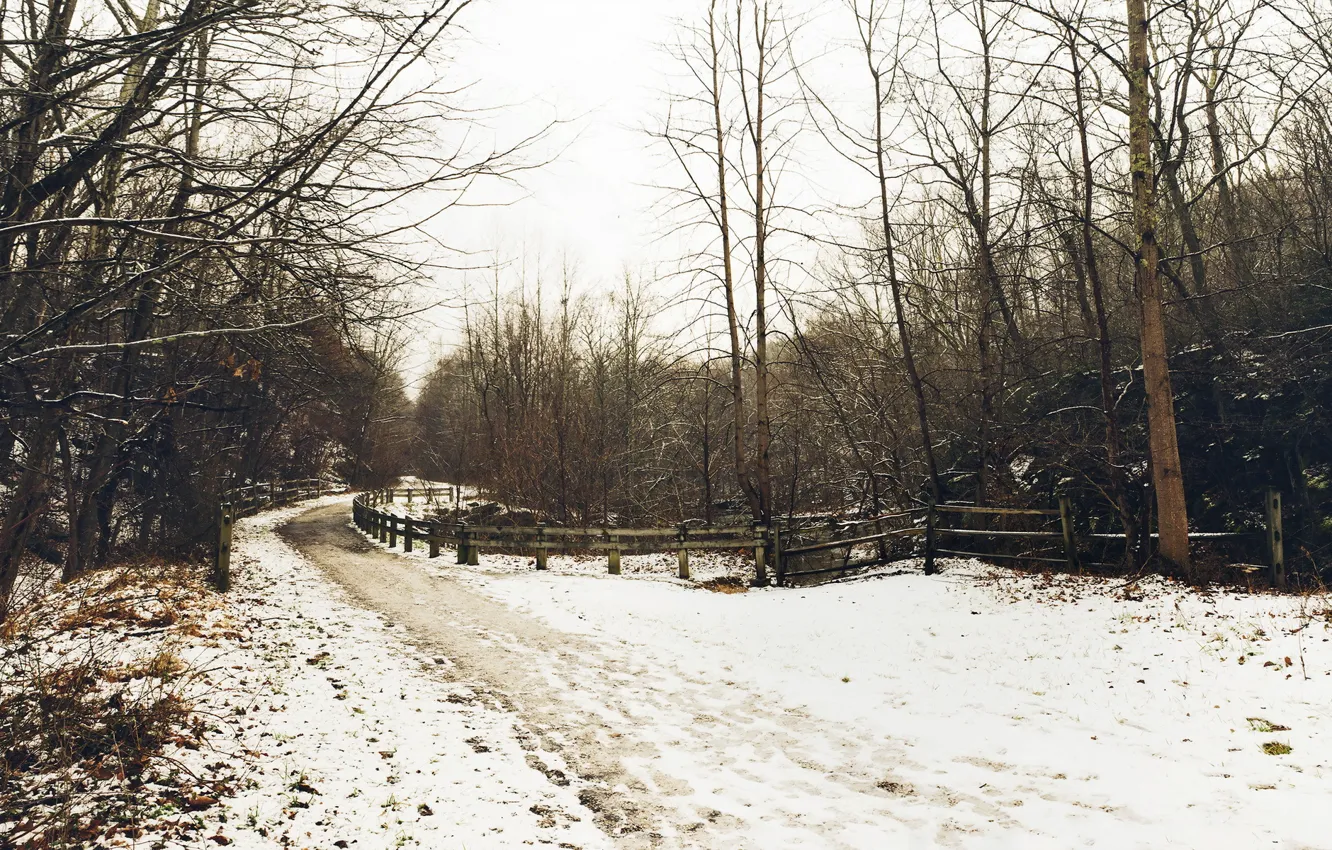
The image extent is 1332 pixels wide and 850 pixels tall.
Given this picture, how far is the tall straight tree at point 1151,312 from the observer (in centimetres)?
1018

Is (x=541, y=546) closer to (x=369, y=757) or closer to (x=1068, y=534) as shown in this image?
(x=369, y=757)

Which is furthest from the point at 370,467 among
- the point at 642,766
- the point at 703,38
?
the point at 642,766

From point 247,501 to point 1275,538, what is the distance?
30101 mm

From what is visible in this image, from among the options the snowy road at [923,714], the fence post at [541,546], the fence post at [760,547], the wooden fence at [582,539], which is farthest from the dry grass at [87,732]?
the fence post at [760,547]

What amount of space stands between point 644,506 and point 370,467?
30150 millimetres

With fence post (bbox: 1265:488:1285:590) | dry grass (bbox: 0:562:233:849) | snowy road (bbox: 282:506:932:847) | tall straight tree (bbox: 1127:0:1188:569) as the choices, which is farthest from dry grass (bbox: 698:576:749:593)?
dry grass (bbox: 0:562:233:849)

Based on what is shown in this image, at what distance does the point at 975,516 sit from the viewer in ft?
48.7

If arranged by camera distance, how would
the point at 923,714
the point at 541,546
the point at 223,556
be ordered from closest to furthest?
the point at 923,714 → the point at 223,556 → the point at 541,546

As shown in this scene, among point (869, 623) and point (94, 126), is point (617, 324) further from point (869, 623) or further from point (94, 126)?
point (94, 126)

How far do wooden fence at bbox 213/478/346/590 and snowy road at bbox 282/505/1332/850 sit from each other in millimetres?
2954

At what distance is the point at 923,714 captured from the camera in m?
6.47

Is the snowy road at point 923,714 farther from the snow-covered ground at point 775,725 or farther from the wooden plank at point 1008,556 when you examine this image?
the wooden plank at point 1008,556

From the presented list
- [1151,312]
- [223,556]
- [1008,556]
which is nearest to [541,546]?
[223,556]

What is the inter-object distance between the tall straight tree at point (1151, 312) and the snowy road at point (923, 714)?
1837 mm
